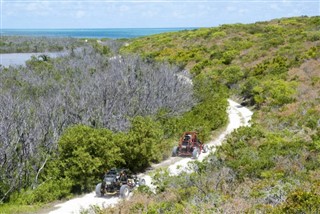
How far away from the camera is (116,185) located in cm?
1628

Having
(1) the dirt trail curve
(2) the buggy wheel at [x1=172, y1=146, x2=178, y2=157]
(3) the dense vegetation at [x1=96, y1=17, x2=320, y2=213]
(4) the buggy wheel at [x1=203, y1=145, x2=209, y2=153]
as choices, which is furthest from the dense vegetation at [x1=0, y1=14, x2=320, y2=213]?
(4) the buggy wheel at [x1=203, y1=145, x2=209, y2=153]

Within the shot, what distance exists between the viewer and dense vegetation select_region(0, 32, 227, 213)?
59.0 feet

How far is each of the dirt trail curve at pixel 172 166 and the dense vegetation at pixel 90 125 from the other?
0.65 metres

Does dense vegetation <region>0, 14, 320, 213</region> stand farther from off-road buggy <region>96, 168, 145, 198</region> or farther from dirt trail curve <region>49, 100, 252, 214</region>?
off-road buggy <region>96, 168, 145, 198</region>

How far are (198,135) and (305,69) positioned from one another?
1771 centimetres

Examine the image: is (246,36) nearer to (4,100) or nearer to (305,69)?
(305,69)

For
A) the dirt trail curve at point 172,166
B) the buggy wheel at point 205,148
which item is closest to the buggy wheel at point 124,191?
the dirt trail curve at point 172,166

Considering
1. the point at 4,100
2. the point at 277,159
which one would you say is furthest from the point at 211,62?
the point at 277,159

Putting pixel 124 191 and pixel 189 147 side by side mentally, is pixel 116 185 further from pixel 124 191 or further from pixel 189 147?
pixel 189 147

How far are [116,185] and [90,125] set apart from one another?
7931 mm

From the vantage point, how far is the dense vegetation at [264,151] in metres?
12.1

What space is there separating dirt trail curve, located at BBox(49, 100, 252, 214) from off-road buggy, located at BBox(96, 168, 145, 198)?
1.04ft

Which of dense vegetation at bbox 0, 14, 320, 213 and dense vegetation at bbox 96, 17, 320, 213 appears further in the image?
dense vegetation at bbox 0, 14, 320, 213

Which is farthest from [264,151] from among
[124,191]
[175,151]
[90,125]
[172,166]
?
[90,125]
